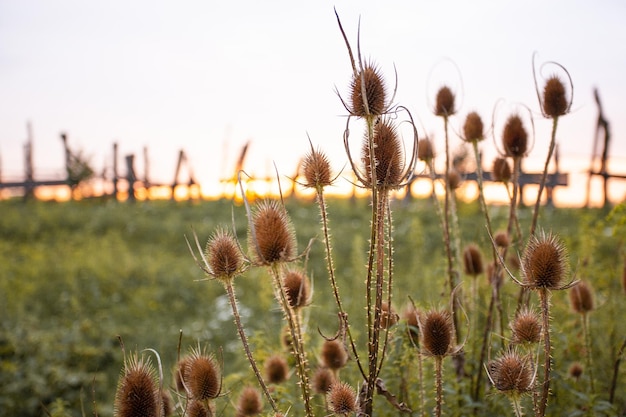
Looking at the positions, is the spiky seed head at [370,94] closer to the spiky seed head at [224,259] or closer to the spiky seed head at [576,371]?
the spiky seed head at [224,259]

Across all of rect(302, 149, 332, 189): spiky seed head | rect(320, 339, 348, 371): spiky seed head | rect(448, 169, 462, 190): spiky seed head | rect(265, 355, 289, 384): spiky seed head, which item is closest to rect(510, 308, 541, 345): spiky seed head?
rect(320, 339, 348, 371): spiky seed head

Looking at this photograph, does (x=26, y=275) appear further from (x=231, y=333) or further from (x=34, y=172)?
(x=34, y=172)

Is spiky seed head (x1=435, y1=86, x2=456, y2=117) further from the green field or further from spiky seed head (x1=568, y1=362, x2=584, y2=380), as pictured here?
spiky seed head (x1=568, y1=362, x2=584, y2=380)

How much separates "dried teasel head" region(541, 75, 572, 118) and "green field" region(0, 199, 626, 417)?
519mm

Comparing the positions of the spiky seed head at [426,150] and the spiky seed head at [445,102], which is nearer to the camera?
the spiky seed head at [445,102]

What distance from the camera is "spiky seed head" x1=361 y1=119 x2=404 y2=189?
6.43 feet

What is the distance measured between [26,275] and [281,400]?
11090mm

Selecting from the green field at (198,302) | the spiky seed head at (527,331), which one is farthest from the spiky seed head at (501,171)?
the spiky seed head at (527,331)

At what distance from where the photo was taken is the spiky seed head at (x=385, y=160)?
1.96 meters

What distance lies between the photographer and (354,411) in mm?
2037

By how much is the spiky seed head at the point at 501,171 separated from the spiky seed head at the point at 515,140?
0.35 metres

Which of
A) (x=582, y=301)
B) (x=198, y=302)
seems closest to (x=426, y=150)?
(x=582, y=301)

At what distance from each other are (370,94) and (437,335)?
83 centimetres

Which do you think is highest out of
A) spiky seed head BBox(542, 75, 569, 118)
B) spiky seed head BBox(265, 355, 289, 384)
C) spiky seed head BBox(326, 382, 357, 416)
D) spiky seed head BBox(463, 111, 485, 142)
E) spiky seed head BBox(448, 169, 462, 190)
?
spiky seed head BBox(542, 75, 569, 118)
